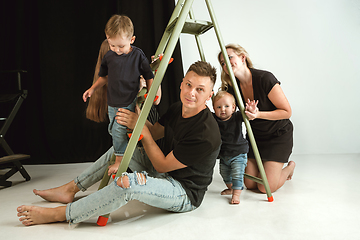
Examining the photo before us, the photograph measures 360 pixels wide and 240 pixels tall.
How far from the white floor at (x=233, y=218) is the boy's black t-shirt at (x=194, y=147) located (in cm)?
19

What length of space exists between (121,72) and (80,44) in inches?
67.4

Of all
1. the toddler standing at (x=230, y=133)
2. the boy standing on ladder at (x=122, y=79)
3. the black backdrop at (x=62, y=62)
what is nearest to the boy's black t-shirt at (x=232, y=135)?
the toddler standing at (x=230, y=133)

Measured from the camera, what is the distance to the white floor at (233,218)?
1.30 m

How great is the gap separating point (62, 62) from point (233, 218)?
102 inches

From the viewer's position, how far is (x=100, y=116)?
2.16 meters

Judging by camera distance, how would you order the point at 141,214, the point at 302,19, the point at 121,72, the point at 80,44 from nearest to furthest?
the point at 141,214 < the point at 121,72 < the point at 80,44 < the point at 302,19

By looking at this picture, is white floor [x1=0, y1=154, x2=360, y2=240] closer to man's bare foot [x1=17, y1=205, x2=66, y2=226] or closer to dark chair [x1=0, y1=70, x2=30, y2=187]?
man's bare foot [x1=17, y1=205, x2=66, y2=226]

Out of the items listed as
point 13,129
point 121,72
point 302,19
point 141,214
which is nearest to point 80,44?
point 13,129

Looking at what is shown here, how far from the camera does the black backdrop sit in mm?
3049

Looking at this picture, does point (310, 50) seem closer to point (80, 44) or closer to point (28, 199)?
point (80, 44)

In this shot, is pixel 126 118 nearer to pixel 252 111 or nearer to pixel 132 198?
pixel 132 198

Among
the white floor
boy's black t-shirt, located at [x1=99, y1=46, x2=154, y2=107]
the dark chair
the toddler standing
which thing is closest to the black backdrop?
the dark chair

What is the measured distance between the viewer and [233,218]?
1500 millimetres

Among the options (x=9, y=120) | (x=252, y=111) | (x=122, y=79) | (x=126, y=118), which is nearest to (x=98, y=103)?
(x=122, y=79)
